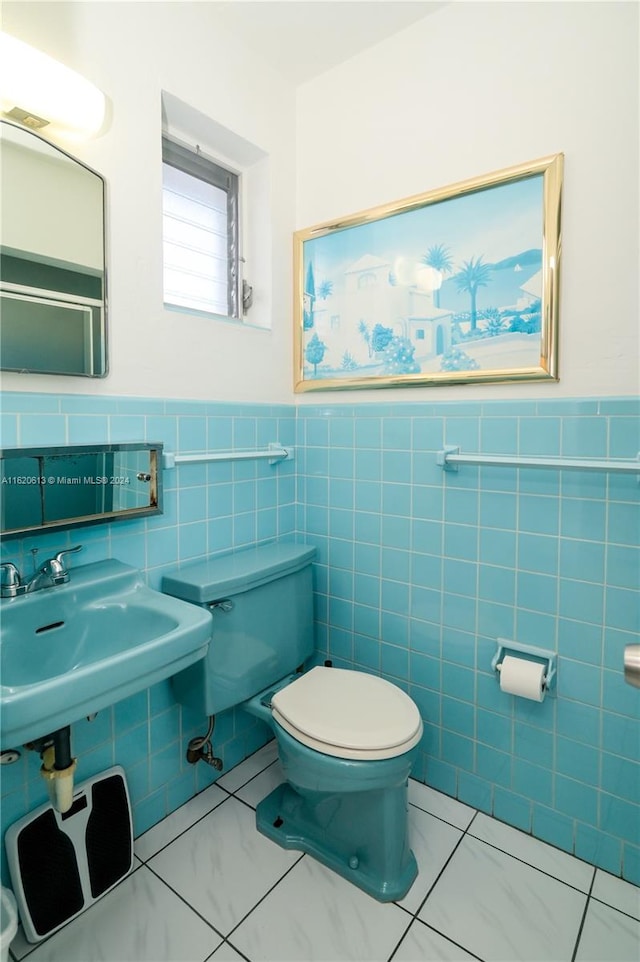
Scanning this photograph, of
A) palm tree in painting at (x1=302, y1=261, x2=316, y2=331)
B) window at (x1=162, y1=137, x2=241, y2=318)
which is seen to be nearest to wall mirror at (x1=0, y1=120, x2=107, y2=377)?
window at (x1=162, y1=137, x2=241, y2=318)

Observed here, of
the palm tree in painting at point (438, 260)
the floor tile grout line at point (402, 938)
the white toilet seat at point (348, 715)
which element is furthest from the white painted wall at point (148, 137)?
the floor tile grout line at point (402, 938)

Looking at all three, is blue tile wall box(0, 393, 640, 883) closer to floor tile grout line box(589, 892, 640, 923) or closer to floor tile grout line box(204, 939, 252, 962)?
floor tile grout line box(589, 892, 640, 923)

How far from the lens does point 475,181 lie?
149 centimetres

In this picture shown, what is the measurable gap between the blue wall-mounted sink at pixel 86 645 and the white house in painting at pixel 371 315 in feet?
3.47

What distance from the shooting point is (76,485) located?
4.14 ft

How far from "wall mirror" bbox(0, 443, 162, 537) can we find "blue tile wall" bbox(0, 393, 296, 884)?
0.05 m

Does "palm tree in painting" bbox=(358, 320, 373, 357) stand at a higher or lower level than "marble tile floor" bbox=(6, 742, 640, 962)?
higher

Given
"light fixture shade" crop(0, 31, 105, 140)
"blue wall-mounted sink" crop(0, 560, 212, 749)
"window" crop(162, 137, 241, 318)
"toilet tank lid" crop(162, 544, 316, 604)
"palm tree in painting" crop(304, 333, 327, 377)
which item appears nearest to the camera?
"blue wall-mounted sink" crop(0, 560, 212, 749)

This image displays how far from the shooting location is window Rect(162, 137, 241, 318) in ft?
5.64

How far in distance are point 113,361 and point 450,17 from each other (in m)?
1.46

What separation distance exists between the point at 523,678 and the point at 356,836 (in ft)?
2.09

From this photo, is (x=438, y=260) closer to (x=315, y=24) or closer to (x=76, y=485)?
(x=315, y=24)

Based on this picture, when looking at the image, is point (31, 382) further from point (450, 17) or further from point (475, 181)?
point (450, 17)

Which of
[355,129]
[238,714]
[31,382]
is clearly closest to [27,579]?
[31,382]
